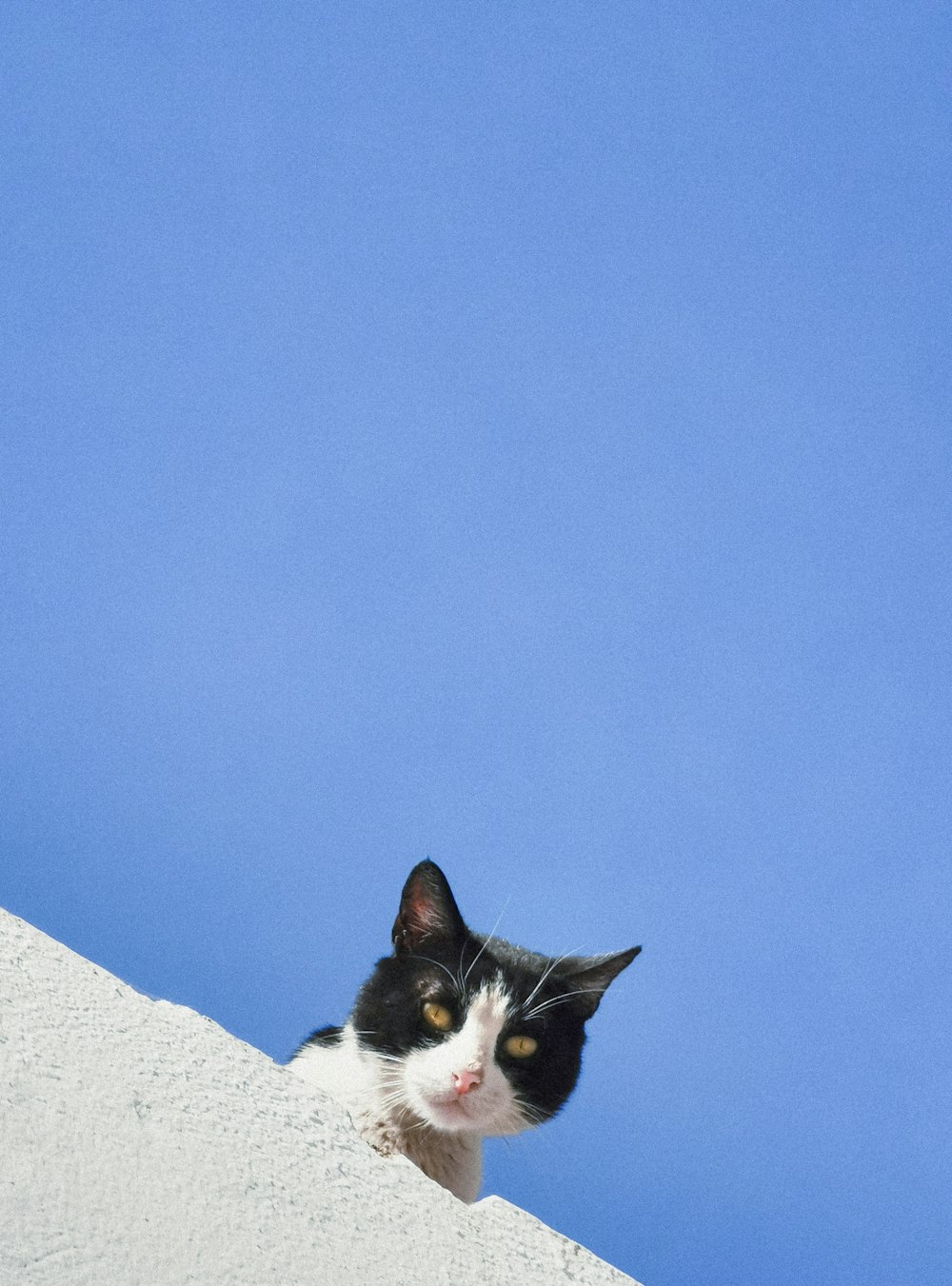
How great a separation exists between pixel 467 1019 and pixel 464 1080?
94mm

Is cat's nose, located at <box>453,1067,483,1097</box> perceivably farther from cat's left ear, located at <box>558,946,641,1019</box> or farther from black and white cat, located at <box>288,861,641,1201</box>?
cat's left ear, located at <box>558,946,641,1019</box>

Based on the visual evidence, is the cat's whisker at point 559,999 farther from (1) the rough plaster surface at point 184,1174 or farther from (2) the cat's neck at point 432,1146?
(1) the rough plaster surface at point 184,1174

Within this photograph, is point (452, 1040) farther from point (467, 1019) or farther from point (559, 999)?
point (559, 999)

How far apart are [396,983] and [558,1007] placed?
222 mm

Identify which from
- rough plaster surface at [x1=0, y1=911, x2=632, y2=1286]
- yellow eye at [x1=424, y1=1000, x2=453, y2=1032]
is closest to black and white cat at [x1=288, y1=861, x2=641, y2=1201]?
yellow eye at [x1=424, y1=1000, x2=453, y2=1032]

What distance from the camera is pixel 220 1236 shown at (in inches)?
26.8

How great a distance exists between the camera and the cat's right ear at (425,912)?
168 centimetres

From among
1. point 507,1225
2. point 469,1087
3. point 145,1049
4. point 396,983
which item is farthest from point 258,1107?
point 396,983

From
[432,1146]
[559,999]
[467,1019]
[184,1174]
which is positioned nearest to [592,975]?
[559,999]

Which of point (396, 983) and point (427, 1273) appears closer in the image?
point (427, 1273)

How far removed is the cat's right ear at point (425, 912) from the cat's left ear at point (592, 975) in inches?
6.6

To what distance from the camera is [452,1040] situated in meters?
1.60

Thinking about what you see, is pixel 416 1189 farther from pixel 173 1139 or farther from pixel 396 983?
pixel 396 983

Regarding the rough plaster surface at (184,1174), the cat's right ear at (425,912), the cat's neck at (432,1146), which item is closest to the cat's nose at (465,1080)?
the cat's neck at (432,1146)
